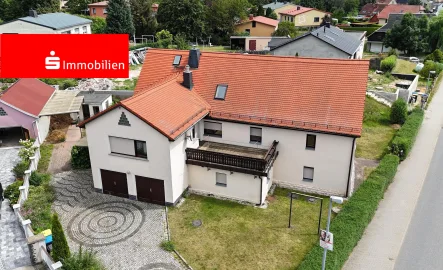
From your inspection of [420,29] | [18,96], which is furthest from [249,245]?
[420,29]

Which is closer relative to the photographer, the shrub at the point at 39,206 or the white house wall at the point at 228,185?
the shrub at the point at 39,206

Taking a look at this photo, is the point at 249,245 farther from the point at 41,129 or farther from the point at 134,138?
the point at 41,129

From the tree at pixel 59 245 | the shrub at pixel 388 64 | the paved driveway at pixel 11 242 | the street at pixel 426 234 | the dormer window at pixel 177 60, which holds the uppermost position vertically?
the dormer window at pixel 177 60

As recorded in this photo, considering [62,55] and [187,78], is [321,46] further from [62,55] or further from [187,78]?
[62,55]

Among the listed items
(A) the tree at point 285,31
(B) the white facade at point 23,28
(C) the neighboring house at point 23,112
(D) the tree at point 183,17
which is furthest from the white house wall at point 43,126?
(A) the tree at point 285,31

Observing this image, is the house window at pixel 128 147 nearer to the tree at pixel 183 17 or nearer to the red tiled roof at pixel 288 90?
the red tiled roof at pixel 288 90

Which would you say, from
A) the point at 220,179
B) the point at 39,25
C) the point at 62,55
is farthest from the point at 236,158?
the point at 39,25
